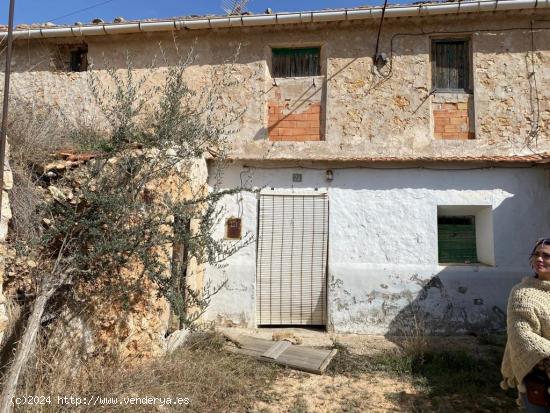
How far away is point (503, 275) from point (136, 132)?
6609mm

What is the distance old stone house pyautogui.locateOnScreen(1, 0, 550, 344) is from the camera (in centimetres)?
747

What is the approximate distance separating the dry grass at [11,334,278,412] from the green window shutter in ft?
14.1

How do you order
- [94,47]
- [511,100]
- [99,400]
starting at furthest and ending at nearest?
[94,47] < [511,100] < [99,400]

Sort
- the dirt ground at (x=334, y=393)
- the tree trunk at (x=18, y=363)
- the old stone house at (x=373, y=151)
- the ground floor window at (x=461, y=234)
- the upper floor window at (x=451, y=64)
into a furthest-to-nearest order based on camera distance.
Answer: the upper floor window at (x=451, y=64), the ground floor window at (x=461, y=234), the old stone house at (x=373, y=151), the dirt ground at (x=334, y=393), the tree trunk at (x=18, y=363)

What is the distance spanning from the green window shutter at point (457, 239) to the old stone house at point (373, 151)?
0.09 ft

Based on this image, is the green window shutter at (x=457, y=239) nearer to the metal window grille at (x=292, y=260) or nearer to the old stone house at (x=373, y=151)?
the old stone house at (x=373, y=151)

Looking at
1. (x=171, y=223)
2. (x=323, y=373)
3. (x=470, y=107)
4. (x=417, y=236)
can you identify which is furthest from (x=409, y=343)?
(x=470, y=107)

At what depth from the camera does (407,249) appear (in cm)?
761

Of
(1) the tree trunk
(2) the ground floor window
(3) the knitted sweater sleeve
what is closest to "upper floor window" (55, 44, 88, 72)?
(1) the tree trunk

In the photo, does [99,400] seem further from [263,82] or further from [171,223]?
[263,82]

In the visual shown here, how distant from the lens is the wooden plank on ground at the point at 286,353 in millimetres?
5887

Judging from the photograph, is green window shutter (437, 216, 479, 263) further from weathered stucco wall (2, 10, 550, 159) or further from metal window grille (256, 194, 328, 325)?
metal window grille (256, 194, 328, 325)

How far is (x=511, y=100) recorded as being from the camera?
26.6ft

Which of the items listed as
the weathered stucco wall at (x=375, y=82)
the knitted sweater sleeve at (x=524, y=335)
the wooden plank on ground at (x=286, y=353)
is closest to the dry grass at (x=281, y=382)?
the wooden plank on ground at (x=286, y=353)
